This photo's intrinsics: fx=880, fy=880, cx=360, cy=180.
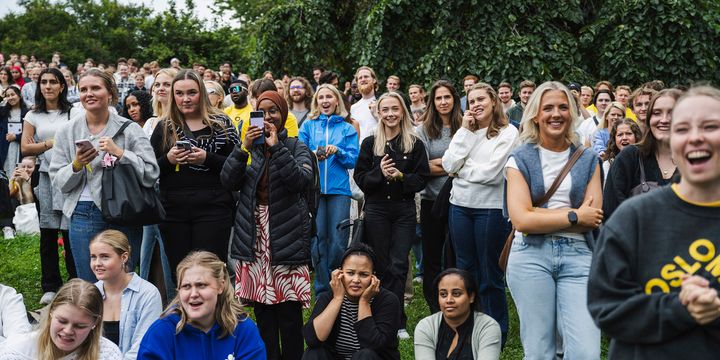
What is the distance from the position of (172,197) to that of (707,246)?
4.18m

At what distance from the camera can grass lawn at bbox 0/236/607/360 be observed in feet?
22.5

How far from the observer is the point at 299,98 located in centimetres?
966

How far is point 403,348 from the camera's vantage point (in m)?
6.84

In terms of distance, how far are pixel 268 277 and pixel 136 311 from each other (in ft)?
3.06

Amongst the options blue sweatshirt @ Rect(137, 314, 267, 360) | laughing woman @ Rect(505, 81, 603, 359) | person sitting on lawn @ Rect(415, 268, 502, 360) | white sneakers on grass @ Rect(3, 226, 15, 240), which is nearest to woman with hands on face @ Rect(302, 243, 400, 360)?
person sitting on lawn @ Rect(415, 268, 502, 360)

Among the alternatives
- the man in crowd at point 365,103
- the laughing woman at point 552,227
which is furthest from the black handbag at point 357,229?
the man in crowd at point 365,103

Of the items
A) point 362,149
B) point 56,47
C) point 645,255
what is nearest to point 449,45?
point 362,149

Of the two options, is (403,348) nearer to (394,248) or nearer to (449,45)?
(394,248)

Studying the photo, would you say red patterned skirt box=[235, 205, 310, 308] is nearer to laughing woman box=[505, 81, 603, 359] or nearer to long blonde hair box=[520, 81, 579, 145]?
laughing woman box=[505, 81, 603, 359]

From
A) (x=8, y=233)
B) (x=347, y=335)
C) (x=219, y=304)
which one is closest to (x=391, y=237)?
(x=347, y=335)

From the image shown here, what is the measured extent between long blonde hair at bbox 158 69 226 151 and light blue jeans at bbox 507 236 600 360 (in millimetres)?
2565

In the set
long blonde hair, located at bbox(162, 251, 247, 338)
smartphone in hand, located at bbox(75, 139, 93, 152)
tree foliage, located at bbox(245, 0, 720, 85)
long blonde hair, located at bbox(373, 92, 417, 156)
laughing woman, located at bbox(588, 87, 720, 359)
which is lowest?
long blonde hair, located at bbox(162, 251, 247, 338)

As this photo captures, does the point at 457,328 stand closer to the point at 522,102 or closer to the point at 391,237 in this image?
the point at 391,237

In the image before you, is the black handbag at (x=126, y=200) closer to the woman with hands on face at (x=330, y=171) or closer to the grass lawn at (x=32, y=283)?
the woman with hands on face at (x=330, y=171)
